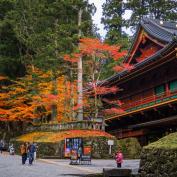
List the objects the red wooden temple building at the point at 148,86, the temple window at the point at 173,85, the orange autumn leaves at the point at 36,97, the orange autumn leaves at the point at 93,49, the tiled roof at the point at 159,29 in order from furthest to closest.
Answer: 1. the orange autumn leaves at the point at 36,97
2. the tiled roof at the point at 159,29
3. the orange autumn leaves at the point at 93,49
4. the temple window at the point at 173,85
5. the red wooden temple building at the point at 148,86

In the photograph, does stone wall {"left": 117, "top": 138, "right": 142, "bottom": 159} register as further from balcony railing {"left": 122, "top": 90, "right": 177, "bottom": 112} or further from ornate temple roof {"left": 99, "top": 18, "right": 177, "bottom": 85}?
ornate temple roof {"left": 99, "top": 18, "right": 177, "bottom": 85}

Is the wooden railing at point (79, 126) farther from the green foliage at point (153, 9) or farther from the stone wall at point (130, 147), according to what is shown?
the green foliage at point (153, 9)

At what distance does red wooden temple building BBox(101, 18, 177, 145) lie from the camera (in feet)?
101

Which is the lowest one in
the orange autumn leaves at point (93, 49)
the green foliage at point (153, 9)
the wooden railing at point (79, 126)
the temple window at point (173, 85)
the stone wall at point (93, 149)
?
the stone wall at point (93, 149)

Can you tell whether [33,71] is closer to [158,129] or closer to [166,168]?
[158,129]

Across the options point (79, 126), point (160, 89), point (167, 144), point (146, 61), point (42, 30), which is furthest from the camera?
point (42, 30)

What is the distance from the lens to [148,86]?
36.0m

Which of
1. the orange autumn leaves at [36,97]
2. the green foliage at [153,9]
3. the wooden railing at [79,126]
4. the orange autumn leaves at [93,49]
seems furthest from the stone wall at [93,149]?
the green foliage at [153,9]

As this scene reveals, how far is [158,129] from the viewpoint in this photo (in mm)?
34719

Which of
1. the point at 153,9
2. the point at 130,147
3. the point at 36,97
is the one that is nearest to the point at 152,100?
the point at 130,147

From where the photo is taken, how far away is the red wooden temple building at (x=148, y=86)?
1212 inches

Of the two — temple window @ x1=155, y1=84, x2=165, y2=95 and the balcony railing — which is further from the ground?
temple window @ x1=155, y1=84, x2=165, y2=95

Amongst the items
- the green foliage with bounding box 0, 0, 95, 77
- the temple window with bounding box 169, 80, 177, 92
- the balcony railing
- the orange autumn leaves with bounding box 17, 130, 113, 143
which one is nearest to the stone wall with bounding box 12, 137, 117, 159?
the orange autumn leaves with bounding box 17, 130, 113, 143

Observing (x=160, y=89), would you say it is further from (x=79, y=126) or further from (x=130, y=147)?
(x=79, y=126)
